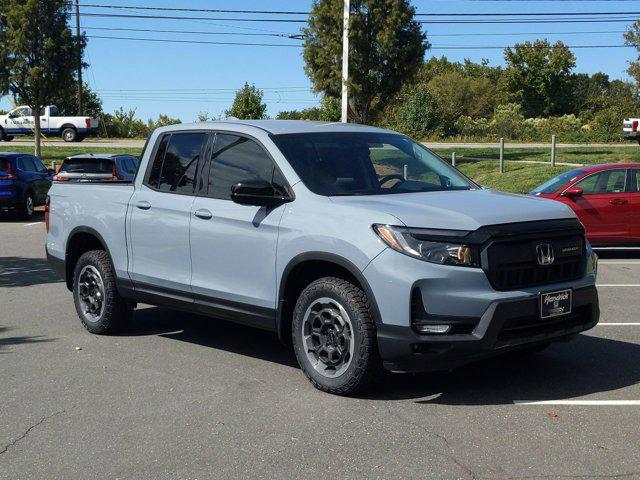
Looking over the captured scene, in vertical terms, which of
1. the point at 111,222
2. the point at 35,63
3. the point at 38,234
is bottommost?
the point at 38,234

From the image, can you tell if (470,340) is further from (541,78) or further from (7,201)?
(541,78)

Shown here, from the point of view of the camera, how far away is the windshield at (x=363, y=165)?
257 inches

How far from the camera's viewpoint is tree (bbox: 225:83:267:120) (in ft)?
134

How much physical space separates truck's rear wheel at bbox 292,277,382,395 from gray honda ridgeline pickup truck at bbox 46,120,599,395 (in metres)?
0.01

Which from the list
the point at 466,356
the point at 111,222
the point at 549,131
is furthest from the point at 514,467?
the point at 549,131

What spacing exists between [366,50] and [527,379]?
2599 cm

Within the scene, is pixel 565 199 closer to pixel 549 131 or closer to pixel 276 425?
pixel 276 425

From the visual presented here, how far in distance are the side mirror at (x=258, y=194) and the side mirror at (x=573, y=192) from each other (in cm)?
855

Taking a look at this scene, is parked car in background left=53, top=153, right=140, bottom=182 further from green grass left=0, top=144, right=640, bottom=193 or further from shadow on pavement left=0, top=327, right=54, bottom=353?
shadow on pavement left=0, top=327, right=54, bottom=353

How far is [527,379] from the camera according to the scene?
648 cm

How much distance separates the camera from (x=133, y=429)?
5391mm

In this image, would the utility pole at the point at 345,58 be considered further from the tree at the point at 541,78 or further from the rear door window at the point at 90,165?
the tree at the point at 541,78

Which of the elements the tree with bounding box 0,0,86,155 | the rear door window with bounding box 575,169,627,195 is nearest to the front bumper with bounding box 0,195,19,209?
the tree with bounding box 0,0,86,155

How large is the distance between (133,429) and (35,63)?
26072 millimetres
